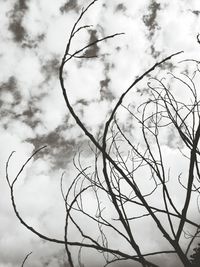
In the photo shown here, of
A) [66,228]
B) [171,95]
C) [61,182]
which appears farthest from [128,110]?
[66,228]

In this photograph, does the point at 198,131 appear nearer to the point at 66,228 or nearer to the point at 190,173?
the point at 190,173

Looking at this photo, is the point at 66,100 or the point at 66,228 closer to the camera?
the point at 66,100

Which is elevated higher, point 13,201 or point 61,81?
point 61,81

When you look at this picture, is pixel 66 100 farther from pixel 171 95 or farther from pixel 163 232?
pixel 171 95

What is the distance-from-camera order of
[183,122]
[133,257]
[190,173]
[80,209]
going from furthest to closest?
[183,122] < [80,209] < [133,257] < [190,173]

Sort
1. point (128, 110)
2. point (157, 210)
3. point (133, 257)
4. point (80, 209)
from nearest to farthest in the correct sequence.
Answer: point (133, 257), point (157, 210), point (80, 209), point (128, 110)

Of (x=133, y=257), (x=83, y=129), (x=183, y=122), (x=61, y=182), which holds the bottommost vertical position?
(x=133, y=257)

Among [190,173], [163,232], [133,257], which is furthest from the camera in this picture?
[133,257]

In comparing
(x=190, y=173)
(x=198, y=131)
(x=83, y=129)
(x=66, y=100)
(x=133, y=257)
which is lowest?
(x=133, y=257)

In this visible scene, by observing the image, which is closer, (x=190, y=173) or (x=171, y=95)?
(x=190, y=173)

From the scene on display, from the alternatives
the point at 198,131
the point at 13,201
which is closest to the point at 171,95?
the point at 198,131

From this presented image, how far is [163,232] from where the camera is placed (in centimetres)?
151

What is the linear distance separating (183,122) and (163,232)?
4.72 feet

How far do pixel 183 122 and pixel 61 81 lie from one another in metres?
1.60
